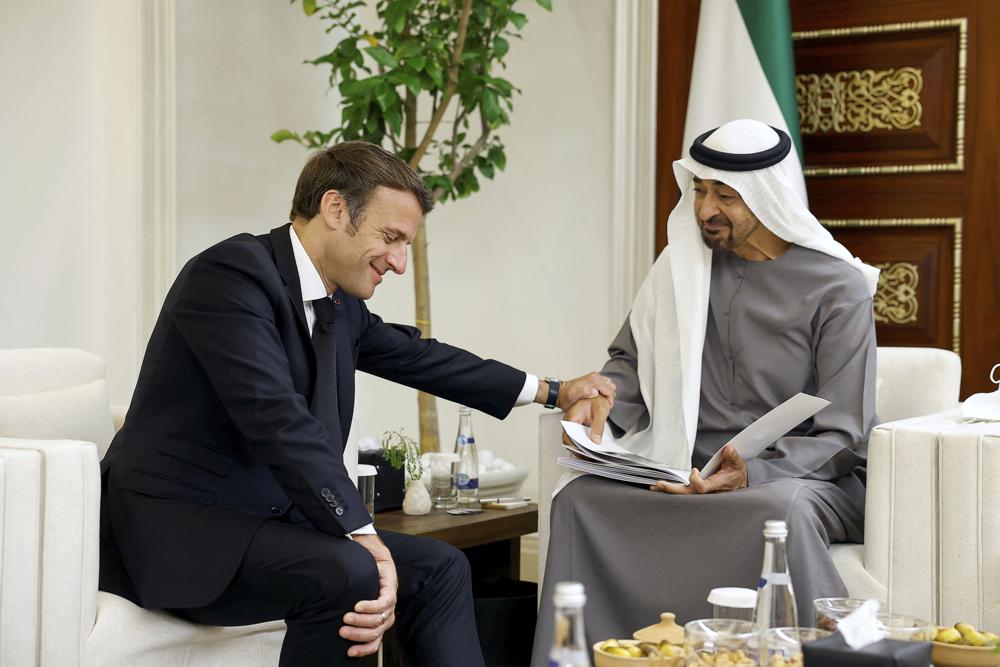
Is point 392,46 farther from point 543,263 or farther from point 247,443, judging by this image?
point 247,443

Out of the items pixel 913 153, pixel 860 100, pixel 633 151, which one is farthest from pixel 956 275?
pixel 633 151

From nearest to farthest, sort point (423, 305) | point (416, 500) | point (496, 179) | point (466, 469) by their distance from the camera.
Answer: point (416, 500)
point (466, 469)
point (423, 305)
point (496, 179)

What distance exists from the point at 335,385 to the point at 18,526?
623 mm

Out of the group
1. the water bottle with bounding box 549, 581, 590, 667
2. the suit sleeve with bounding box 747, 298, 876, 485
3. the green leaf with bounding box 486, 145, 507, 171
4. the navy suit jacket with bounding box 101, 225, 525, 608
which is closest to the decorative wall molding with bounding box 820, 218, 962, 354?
the suit sleeve with bounding box 747, 298, 876, 485

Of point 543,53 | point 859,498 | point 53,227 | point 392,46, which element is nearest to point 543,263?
point 543,53

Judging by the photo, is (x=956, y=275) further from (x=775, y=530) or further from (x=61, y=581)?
(x=61, y=581)

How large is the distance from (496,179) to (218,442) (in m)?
2.67

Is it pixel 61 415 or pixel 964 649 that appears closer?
pixel 964 649

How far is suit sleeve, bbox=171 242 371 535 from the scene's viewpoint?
207 cm

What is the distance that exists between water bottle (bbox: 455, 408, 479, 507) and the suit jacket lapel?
98cm

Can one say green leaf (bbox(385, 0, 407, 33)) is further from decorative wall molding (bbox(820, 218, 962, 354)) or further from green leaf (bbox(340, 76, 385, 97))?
decorative wall molding (bbox(820, 218, 962, 354))

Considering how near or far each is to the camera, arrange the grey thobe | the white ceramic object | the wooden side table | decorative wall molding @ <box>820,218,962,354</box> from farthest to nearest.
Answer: decorative wall molding @ <box>820,218,962,354</box> < the white ceramic object < the wooden side table < the grey thobe

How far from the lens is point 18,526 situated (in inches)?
81.3

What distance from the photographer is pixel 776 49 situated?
3895 mm
